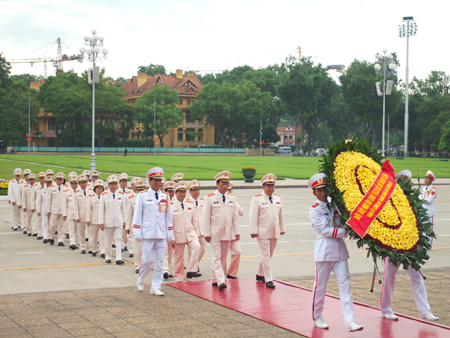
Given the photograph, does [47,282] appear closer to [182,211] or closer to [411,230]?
[182,211]

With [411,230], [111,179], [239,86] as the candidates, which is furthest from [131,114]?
[411,230]

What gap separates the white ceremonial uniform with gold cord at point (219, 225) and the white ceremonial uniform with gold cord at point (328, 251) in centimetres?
258

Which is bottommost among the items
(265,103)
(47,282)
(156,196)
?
(47,282)

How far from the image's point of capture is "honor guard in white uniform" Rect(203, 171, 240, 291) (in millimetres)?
10422

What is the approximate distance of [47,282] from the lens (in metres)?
10.7

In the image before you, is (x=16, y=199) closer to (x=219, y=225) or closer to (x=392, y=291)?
(x=219, y=225)

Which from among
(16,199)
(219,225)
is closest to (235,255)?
(219,225)

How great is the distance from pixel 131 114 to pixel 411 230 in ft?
314

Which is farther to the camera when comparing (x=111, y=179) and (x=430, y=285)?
(x=111, y=179)

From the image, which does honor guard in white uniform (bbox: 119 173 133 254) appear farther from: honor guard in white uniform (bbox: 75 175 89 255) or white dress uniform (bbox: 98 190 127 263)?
honor guard in white uniform (bbox: 75 175 89 255)

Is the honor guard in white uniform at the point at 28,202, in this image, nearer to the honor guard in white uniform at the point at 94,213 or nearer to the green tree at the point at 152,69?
the honor guard in white uniform at the point at 94,213

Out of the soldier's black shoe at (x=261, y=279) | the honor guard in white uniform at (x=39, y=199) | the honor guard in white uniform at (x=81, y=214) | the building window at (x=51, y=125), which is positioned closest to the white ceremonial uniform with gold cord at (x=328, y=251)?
the soldier's black shoe at (x=261, y=279)

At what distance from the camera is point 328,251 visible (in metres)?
7.83

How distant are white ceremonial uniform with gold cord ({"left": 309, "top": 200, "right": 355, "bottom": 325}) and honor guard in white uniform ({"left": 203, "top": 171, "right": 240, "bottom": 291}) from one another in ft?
8.54
